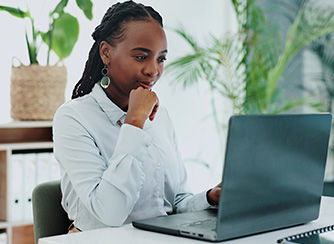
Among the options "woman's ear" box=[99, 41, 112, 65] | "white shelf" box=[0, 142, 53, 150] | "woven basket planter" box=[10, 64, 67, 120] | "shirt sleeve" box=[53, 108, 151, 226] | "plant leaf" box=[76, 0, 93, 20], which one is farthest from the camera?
"plant leaf" box=[76, 0, 93, 20]

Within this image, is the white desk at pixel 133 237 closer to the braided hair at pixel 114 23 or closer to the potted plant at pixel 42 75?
the braided hair at pixel 114 23

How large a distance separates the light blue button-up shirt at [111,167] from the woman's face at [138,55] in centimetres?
10

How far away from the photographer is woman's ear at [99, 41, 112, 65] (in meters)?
1.78

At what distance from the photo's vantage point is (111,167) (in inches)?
59.8

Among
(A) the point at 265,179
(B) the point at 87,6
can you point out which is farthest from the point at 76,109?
(B) the point at 87,6

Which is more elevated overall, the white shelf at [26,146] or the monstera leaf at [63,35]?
the monstera leaf at [63,35]

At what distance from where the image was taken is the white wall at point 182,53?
3.53 metres

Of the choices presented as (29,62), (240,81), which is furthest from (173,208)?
(240,81)

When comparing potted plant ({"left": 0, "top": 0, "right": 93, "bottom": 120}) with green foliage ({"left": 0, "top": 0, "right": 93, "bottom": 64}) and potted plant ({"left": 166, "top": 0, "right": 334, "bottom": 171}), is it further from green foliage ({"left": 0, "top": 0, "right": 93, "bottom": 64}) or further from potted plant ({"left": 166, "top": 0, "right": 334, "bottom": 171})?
potted plant ({"left": 166, "top": 0, "right": 334, "bottom": 171})

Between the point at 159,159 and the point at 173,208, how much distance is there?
181 millimetres

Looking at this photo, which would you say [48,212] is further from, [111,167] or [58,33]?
[58,33]

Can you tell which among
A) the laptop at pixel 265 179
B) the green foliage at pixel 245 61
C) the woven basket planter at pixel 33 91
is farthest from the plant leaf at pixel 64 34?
the laptop at pixel 265 179

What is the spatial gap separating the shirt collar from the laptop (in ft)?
1.39

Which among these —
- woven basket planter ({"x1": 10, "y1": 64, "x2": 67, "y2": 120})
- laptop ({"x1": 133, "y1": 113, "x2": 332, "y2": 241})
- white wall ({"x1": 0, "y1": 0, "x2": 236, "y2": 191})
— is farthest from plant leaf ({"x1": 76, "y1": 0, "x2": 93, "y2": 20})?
laptop ({"x1": 133, "y1": 113, "x2": 332, "y2": 241})
